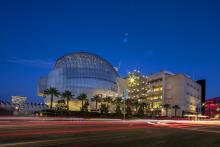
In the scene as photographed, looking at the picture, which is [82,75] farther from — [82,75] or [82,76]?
[82,76]

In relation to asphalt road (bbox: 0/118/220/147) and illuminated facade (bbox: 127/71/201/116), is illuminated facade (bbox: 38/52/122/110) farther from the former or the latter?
asphalt road (bbox: 0/118/220/147)

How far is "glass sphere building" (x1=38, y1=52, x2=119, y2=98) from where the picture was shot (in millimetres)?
150250

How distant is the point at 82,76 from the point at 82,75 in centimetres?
46

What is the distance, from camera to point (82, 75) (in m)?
152

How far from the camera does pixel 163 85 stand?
618ft

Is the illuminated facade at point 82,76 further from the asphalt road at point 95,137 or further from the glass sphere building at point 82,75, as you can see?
the asphalt road at point 95,137

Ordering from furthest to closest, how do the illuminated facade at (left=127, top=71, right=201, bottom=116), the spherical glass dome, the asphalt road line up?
the illuminated facade at (left=127, top=71, right=201, bottom=116) < the spherical glass dome < the asphalt road

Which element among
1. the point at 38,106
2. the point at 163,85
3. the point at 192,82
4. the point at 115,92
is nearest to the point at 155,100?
the point at 163,85

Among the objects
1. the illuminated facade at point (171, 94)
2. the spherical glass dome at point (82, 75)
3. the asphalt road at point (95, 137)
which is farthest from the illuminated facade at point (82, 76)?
the asphalt road at point (95, 137)

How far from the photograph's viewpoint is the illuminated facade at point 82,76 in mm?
150250

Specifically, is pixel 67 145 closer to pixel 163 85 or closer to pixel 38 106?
pixel 38 106

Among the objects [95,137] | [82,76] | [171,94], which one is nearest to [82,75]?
[82,76]

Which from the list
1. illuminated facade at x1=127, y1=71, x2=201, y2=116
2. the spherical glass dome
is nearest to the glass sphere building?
the spherical glass dome

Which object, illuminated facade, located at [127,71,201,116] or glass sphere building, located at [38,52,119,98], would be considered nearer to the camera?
glass sphere building, located at [38,52,119,98]
